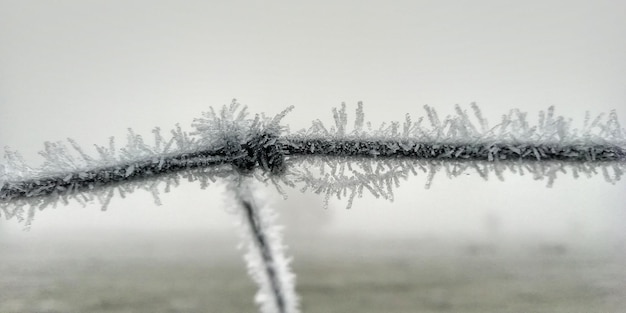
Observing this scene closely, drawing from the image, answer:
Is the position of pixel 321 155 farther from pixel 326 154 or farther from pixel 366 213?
pixel 366 213

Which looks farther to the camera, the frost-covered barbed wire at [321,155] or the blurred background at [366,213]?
the blurred background at [366,213]

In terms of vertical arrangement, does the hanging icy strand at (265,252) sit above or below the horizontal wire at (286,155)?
below

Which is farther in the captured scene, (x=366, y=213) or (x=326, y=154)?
(x=366, y=213)

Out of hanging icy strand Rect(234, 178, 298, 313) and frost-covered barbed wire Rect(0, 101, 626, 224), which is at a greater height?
frost-covered barbed wire Rect(0, 101, 626, 224)

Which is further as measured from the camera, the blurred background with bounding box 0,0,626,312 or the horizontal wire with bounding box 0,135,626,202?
the blurred background with bounding box 0,0,626,312

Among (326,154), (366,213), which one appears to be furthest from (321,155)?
(366,213)
